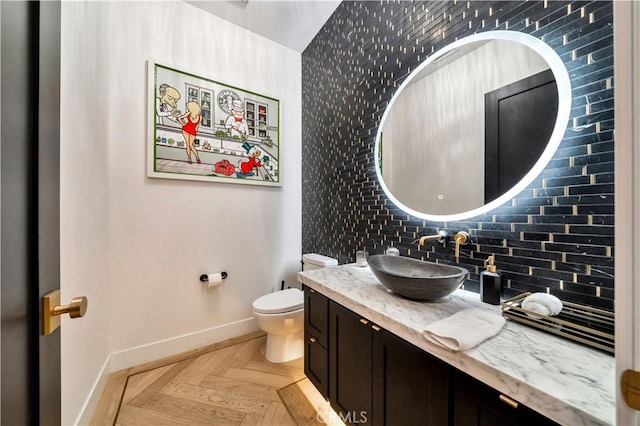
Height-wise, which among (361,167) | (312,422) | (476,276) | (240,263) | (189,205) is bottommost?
(312,422)

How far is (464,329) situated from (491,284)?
35cm

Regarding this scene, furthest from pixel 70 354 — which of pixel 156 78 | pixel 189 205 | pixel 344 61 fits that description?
pixel 344 61

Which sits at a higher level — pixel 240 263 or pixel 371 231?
pixel 371 231

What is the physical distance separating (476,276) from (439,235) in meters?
0.24

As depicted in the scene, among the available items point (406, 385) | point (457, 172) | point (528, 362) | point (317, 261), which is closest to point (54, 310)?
point (406, 385)

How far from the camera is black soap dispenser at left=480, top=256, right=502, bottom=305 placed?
0.99m

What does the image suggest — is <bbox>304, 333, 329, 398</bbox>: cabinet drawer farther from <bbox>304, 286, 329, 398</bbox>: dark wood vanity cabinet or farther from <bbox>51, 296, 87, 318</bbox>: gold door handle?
<bbox>51, 296, 87, 318</bbox>: gold door handle

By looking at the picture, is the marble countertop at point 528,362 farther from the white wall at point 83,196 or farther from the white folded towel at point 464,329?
A: the white wall at point 83,196

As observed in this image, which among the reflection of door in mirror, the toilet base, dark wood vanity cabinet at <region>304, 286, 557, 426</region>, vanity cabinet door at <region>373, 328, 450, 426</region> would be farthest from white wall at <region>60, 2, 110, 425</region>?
the reflection of door in mirror

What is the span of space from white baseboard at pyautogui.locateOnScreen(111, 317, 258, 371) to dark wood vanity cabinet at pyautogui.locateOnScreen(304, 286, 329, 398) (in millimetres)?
956

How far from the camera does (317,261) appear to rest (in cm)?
207

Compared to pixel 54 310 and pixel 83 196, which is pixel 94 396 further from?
pixel 54 310

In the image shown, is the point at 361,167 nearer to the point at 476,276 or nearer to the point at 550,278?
the point at 476,276

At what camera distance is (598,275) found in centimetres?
81
